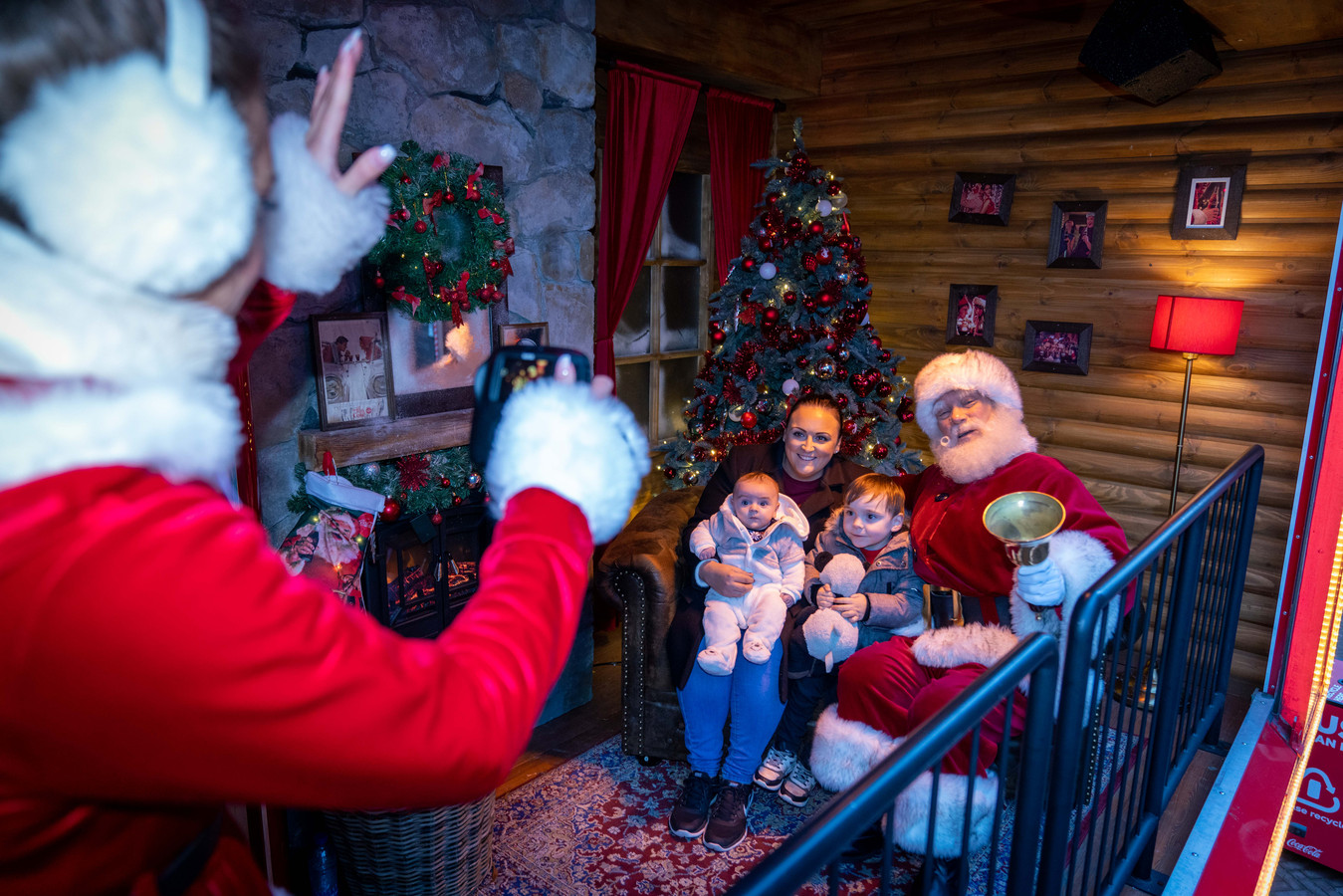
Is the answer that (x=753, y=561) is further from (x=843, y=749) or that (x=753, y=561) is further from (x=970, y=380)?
(x=970, y=380)

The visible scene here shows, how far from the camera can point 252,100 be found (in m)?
0.58

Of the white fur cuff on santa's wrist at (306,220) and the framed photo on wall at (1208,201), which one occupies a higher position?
the framed photo on wall at (1208,201)

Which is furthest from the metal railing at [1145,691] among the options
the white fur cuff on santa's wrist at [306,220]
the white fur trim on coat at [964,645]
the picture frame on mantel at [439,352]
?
the picture frame on mantel at [439,352]

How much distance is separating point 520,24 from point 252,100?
2.30 metres

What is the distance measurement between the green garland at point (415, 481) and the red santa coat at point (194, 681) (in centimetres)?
177

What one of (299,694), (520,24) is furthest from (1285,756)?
(520,24)

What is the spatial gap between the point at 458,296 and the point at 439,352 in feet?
0.73

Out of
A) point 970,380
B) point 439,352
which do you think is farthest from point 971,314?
point 439,352

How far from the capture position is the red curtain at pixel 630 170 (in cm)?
356

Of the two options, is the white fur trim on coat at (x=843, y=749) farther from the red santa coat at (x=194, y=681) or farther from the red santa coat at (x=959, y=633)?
the red santa coat at (x=194, y=681)

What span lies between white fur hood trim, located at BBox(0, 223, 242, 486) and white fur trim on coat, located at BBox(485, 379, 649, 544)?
237 mm

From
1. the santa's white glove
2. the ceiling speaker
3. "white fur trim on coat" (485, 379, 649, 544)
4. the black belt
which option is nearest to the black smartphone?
"white fur trim on coat" (485, 379, 649, 544)

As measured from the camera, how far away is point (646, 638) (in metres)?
2.68

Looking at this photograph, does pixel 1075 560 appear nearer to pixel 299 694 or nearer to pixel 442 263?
pixel 442 263
